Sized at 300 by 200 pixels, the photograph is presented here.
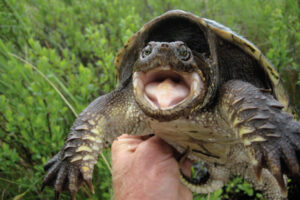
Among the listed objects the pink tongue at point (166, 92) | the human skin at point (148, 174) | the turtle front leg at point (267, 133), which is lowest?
the human skin at point (148, 174)

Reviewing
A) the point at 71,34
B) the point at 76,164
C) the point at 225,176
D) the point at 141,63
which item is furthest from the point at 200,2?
the point at 76,164

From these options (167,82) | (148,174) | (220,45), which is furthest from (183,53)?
(148,174)

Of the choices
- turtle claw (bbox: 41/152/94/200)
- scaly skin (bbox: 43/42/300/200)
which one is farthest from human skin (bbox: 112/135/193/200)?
turtle claw (bbox: 41/152/94/200)

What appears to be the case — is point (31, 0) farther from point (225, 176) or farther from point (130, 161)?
point (225, 176)

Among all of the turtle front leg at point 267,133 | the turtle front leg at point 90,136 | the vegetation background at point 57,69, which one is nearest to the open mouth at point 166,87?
the turtle front leg at point 267,133

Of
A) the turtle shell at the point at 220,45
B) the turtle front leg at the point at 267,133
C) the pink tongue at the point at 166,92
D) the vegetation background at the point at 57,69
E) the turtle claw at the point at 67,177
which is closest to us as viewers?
the turtle front leg at the point at 267,133

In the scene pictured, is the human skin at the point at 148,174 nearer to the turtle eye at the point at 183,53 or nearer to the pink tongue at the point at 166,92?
the pink tongue at the point at 166,92
